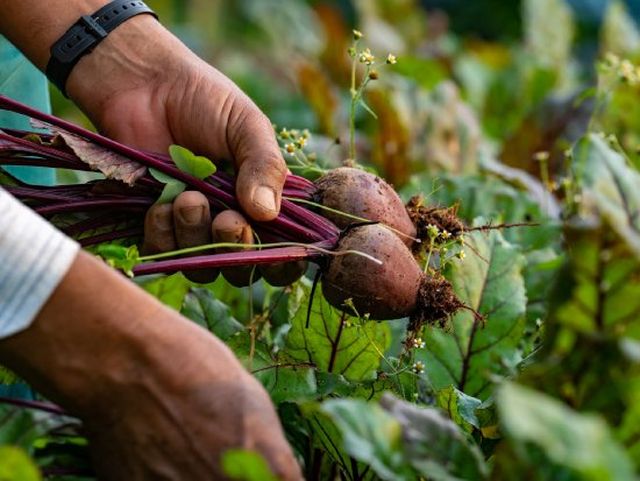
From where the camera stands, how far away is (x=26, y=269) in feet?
4.40

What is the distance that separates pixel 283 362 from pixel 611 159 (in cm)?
77

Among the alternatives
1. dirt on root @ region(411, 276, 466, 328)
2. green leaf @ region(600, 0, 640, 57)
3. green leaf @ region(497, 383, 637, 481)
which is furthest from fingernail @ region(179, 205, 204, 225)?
green leaf @ region(600, 0, 640, 57)

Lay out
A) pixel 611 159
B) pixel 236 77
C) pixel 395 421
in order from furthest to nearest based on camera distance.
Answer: pixel 236 77
pixel 611 159
pixel 395 421

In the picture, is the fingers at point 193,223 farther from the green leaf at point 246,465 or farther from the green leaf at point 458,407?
the green leaf at point 246,465

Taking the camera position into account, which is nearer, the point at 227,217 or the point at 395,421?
the point at 395,421

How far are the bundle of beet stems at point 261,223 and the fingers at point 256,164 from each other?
59mm

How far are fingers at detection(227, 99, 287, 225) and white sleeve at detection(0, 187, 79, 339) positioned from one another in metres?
0.64

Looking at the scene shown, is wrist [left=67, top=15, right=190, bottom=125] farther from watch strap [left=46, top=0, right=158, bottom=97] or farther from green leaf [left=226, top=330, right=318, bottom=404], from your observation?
green leaf [left=226, top=330, right=318, bottom=404]

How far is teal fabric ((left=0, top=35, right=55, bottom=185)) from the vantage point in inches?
95.2

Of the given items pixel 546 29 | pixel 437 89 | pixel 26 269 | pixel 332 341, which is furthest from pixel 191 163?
pixel 546 29

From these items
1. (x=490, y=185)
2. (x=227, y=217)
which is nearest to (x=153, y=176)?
(x=227, y=217)

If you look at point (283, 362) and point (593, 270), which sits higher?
point (593, 270)

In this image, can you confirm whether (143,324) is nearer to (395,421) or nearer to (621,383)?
(395,421)

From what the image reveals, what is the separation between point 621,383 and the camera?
135cm
